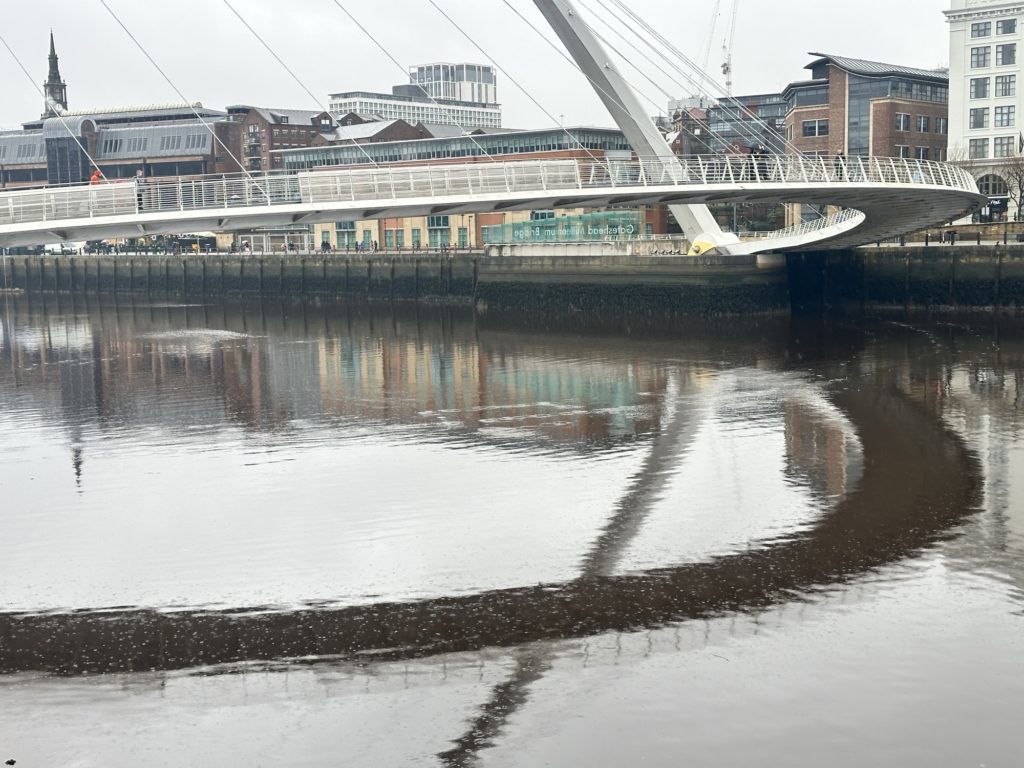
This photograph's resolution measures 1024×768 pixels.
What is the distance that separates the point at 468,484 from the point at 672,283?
79.9ft

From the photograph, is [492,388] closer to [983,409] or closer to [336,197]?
[336,197]

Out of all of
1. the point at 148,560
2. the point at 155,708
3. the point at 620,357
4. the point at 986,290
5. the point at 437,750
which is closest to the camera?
the point at 437,750

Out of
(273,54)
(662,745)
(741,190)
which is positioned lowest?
(662,745)

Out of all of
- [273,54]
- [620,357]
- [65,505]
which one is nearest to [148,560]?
[65,505]

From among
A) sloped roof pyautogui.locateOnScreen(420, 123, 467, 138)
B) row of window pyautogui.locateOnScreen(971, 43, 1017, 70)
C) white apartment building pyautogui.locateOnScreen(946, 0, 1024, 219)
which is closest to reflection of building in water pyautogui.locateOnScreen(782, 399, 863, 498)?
white apartment building pyautogui.locateOnScreen(946, 0, 1024, 219)

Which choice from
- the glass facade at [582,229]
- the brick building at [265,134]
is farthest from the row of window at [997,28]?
the brick building at [265,134]

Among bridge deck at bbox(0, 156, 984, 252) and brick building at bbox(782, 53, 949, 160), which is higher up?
brick building at bbox(782, 53, 949, 160)

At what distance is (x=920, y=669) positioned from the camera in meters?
11.3

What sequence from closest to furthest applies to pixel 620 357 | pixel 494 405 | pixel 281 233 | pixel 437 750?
pixel 437 750
pixel 494 405
pixel 620 357
pixel 281 233

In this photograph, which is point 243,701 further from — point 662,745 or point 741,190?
point 741,190

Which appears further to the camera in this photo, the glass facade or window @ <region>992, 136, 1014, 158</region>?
window @ <region>992, 136, 1014, 158</region>

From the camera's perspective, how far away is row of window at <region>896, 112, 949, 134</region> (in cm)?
6391

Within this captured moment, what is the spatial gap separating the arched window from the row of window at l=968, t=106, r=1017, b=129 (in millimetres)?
2433

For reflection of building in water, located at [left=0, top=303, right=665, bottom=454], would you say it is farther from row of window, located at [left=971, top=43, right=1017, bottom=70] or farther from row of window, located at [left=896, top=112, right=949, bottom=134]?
row of window, located at [left=896, top=112, right=949, bottom=134]
